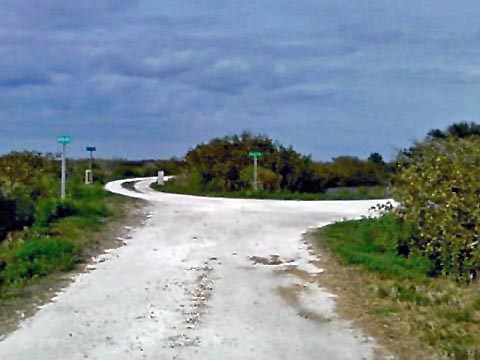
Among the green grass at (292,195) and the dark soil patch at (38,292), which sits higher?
the green grass at (292,195)

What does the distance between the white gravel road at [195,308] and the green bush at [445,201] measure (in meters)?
1.97

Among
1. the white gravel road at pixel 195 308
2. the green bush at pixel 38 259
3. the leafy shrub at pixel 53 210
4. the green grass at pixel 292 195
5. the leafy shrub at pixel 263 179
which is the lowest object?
the white gravel road at pixel 195 308

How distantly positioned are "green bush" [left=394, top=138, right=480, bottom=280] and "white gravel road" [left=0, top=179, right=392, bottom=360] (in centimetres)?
197

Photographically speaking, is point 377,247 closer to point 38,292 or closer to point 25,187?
point 38,292

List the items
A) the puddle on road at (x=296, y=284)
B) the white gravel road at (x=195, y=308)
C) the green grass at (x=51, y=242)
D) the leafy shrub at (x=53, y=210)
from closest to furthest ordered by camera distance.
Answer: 1. the white gravel road at (x=195, y=308)
2. the puddle on road at (x=296, y=284)
3. the green grass at (x=51, y=242)
4. the leafy shrub at (x=53, y=210)

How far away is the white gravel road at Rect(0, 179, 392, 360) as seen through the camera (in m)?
7.69

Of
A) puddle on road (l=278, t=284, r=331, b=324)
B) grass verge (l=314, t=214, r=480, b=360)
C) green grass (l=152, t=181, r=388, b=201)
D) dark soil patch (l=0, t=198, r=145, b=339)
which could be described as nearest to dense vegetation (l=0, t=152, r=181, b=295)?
dark soil patch (l=0, t=198, r=145, b=339)

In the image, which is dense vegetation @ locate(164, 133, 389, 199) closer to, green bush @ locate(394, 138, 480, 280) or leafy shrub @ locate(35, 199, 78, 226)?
leafy shrub @ locate(35, 199, 78, 226)

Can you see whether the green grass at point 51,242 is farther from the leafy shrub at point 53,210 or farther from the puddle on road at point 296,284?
the puddle on road at point 296,284

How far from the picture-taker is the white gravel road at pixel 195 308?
7691 mm

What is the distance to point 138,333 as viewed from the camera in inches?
327

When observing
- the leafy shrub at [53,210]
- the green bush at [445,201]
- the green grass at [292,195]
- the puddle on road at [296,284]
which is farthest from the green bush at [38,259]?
the green grass at [292,195]

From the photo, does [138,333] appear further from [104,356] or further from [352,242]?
[352,242]

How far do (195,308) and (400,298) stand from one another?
105 inches
